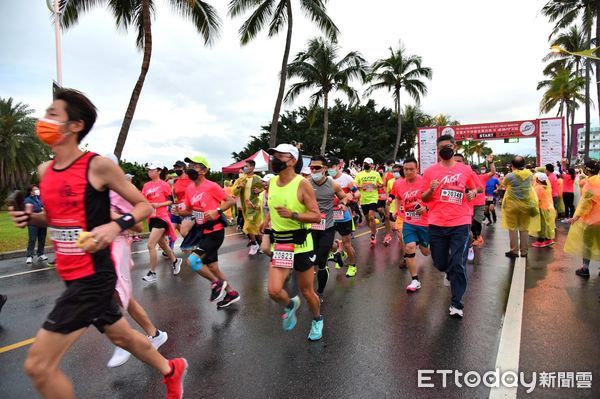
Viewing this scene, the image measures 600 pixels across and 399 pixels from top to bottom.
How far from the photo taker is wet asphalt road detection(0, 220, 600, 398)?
3.11 meters

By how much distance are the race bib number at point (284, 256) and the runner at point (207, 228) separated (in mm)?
1510

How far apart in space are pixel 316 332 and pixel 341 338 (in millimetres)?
267

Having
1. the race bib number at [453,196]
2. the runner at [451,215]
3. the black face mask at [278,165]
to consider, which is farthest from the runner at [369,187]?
the black face mask at [278,165]

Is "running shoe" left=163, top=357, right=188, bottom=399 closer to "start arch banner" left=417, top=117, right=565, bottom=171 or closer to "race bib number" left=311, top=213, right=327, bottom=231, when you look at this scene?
"race bib number" left=311, top=213, right=327, bottom=231

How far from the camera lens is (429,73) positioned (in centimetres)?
3177

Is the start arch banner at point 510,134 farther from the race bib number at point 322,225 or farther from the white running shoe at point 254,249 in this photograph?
the race bib number at point 322,225

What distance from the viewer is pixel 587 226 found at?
5.98 meters

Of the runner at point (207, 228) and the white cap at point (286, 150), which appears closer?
the white cap at point (286, 150)

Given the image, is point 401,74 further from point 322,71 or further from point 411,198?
point 411,198

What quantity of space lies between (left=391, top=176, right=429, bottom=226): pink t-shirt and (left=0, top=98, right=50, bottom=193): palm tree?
131ft

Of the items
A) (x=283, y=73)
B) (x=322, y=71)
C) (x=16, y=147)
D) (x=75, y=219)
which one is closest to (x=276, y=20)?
(x=283, y=73)

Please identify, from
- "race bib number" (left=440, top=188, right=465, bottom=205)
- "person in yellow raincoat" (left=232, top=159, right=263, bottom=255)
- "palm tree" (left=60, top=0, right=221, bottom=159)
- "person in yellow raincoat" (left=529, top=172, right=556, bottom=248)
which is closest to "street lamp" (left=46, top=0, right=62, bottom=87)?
"palm tree" (left=60, top=0, right=221, bottom=159)

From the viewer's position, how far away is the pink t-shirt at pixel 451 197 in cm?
468

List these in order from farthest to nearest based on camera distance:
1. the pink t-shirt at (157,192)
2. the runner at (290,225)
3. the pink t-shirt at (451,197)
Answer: the pink t-shirt at (157,192) → the pink t-shirt at (451,197) → the runner at (290,225)
